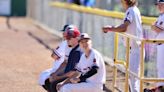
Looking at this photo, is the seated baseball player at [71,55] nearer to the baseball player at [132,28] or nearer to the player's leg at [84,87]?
the player's leg at [84,87]

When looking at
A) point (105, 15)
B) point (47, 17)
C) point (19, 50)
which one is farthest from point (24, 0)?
point (105, 15)

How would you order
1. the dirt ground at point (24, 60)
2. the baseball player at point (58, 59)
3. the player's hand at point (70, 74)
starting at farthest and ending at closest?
the dirt ground at point (24, 60), the baseball player at point (58, 59), the player's hand at point (70, 74)

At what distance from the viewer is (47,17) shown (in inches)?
1102

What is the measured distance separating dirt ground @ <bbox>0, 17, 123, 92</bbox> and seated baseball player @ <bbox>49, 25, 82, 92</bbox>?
6.91 ft

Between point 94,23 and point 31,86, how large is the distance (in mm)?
6375

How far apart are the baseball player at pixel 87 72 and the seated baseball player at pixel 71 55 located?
0.74ft

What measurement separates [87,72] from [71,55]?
0.56 meters

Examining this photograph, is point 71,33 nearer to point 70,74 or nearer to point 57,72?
point 70,74

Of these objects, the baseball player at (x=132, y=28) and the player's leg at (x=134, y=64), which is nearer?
the player's leg at (x=134, y=64)

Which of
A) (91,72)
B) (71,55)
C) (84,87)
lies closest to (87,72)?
(91,72)

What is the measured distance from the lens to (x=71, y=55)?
7.87 m

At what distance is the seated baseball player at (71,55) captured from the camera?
781cm

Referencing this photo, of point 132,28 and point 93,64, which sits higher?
point 132,28

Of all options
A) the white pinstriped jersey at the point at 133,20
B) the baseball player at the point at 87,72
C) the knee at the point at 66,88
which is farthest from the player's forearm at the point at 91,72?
the white pinstriped jersey at the point at 133,20
